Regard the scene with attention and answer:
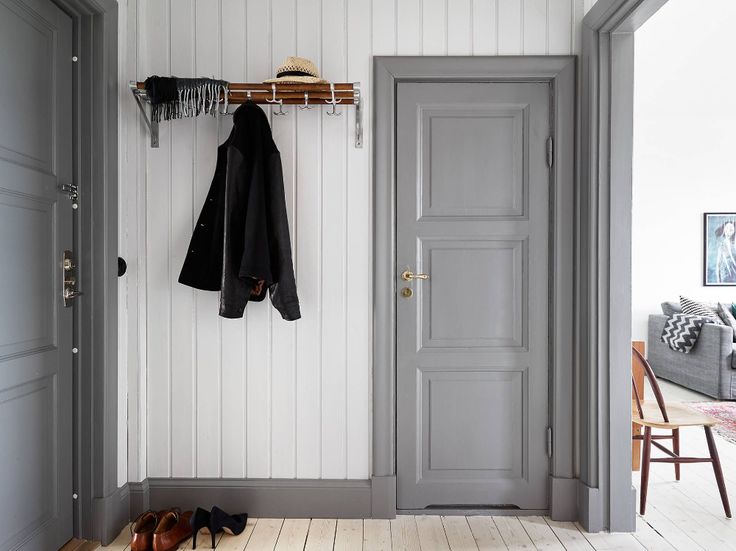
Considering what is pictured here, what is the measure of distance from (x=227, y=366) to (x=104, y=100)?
3.75 ft

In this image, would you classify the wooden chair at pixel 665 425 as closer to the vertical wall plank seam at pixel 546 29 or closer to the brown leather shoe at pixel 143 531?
the vertical wall plank seam at pixel 546 29

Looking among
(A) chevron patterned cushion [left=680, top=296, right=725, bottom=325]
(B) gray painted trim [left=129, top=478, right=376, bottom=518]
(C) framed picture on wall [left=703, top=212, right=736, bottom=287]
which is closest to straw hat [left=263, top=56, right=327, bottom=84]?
(B) gray painted trim [left=129, top=478, right=376, bottom=518]

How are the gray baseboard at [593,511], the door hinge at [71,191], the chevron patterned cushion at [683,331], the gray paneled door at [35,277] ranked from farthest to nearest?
the chevron patterned cushion at [683,331], the gray baseboard at [593,511], the door hinge at [71,191], the gray paneled door at [35,277]

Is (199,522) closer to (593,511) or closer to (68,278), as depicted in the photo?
(68,278)

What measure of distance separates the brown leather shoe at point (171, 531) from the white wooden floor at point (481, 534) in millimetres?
46

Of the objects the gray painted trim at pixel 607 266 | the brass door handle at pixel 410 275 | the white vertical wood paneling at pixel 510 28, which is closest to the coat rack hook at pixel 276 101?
the brass door handle at pixel 410 275

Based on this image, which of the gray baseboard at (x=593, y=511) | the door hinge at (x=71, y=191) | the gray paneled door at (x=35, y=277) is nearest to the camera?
the gray paneled door at (x=35, y=277)

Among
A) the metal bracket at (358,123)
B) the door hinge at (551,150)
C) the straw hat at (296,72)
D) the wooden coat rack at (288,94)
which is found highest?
the straw hat at (296,72)

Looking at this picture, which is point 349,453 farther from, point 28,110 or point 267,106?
point 28,110

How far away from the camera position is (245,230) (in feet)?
6.86

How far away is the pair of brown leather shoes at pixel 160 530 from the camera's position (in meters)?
2.02

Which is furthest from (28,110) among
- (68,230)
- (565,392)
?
(565,392)

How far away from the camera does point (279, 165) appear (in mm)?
2172

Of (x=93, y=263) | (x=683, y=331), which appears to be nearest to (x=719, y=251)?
(x=683, y=331)
